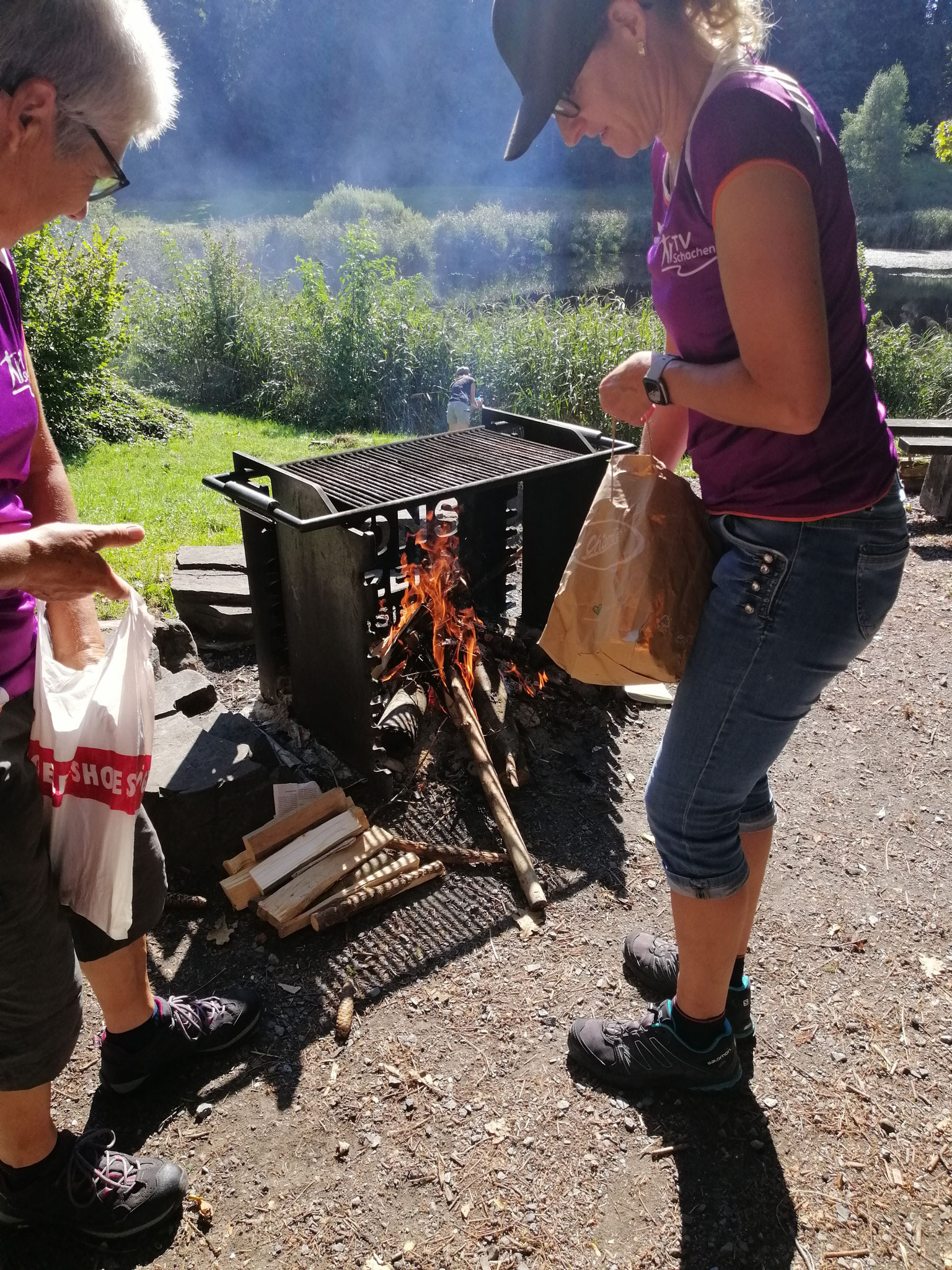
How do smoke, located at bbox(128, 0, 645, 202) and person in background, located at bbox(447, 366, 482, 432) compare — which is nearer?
person in background, located at bbox(447, 366, 482, 432)

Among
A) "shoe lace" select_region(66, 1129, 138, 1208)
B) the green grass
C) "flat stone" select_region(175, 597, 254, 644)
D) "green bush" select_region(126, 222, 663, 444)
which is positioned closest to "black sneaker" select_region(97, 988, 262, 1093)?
"shoe lace" select_region(66, 1129, 138, 1208)

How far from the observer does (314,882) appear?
2.97 metres

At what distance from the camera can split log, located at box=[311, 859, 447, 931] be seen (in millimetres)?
2857

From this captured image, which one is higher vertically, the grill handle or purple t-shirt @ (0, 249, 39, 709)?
purple t-shirt @ (0, 249, 39, 709)

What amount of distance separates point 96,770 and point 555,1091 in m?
1.50

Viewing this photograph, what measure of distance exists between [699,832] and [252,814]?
5.98 ft

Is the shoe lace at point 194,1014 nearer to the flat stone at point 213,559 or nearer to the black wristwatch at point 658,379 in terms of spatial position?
the black wristwatch at point 658,379

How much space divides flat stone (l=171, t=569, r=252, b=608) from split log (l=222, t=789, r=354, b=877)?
5.42ft

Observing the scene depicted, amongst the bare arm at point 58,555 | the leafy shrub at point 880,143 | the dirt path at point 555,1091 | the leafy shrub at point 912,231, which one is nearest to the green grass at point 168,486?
the dirt path at point 555,1091

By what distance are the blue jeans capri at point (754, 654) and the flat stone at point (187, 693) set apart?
90.1 inches

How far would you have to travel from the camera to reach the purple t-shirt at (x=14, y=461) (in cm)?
169

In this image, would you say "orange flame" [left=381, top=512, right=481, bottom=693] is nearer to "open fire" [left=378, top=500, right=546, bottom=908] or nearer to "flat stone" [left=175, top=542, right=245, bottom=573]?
"open fire" [left=378, top=500, right=546, bottom=908]

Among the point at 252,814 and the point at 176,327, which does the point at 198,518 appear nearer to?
the point at 252,814

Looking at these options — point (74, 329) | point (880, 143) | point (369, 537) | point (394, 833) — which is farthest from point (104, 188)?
point (880, 143)
